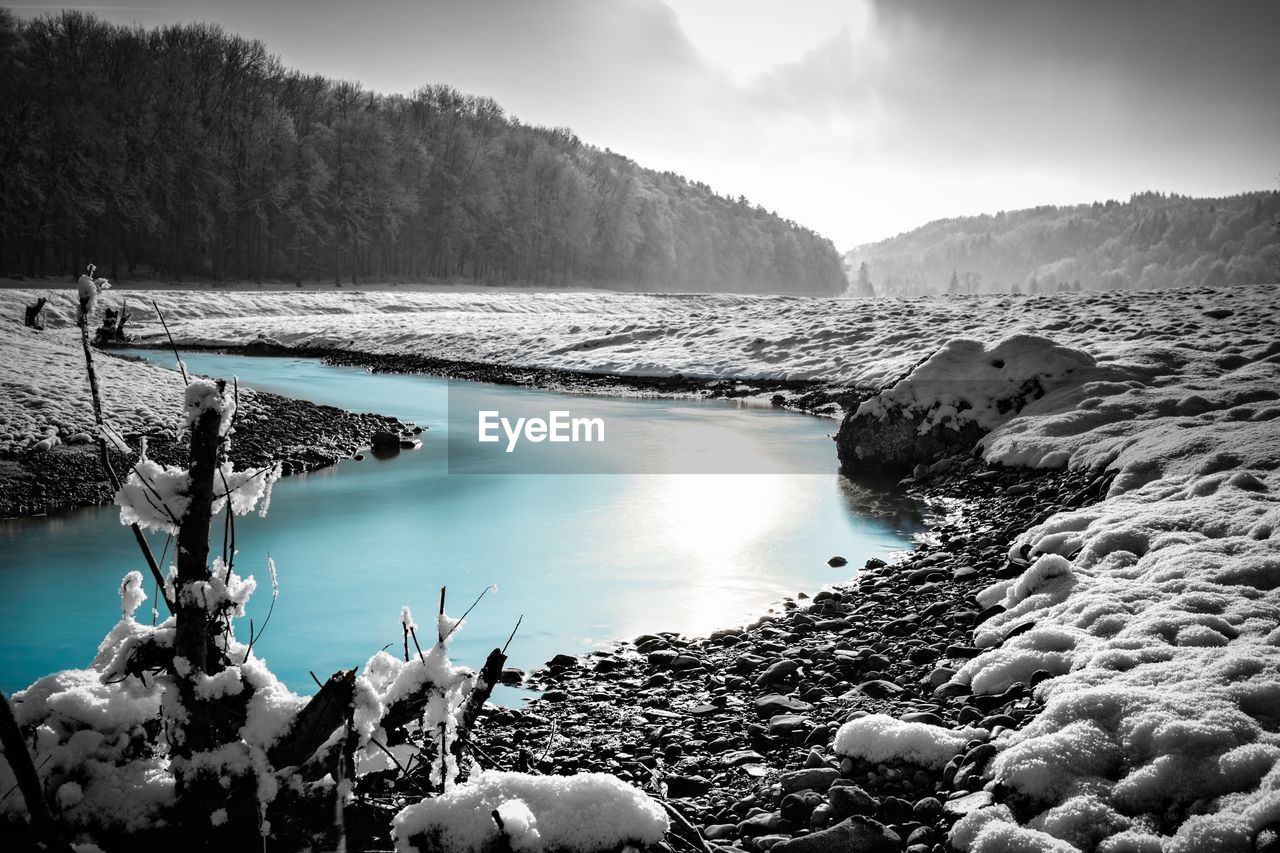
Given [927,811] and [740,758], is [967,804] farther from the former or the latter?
[740,758]

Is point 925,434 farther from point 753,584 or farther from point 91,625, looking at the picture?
point 91,625

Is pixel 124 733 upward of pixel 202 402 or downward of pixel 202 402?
downward

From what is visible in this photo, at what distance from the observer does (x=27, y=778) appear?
1.95 metres

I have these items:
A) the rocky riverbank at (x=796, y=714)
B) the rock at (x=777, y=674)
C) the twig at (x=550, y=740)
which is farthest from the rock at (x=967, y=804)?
the twig at (x=550, y=740)

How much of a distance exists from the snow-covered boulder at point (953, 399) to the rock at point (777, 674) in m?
8.38

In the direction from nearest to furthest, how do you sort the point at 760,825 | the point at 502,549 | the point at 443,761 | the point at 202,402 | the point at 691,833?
1. the point at 202,402
2. the point at 443,761
3. the point at 691,833
4. the point at 760,825
5. the point at 502,549

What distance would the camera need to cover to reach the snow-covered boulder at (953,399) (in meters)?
13.2

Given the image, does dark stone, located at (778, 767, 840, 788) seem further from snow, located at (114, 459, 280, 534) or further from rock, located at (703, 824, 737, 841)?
snow, located at (114, 459, 280, 534)

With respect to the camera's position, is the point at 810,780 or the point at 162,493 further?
the point at 810,780

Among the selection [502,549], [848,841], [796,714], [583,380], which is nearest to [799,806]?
[848,841]

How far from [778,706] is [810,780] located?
1.10 m

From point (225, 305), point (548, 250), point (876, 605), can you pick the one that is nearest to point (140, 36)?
point (225, 305)

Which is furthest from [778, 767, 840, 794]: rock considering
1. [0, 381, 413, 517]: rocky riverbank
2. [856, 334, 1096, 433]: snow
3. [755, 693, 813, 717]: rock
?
[856, 334, 1096, 433]: snow

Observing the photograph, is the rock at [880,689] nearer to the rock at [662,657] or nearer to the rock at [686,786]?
the rock at [686,786]
